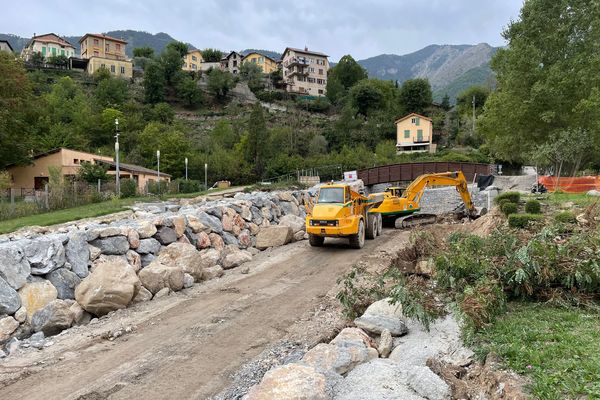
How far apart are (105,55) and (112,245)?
99614 mm

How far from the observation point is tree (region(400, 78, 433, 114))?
232ft

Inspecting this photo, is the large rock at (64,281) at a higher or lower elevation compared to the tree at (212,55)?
lower

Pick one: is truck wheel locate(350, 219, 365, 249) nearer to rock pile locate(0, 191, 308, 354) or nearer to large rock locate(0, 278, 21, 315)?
rock pile locate(0, 191, 308, 354)

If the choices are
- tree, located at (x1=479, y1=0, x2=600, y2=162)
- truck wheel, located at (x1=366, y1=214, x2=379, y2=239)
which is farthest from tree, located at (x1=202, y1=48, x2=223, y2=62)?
truck wheel, located at (x1=366, y1=214, x2=379, y2=239)

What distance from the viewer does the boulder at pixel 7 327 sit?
7.26 metres

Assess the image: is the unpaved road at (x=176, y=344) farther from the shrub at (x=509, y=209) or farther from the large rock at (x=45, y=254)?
A: the shrub at (x=509, y=209)

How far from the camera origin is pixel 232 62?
106312mm

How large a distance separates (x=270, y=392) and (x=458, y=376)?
215cm

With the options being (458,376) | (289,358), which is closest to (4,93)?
(289,358)

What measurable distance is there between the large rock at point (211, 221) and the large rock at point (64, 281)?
16.9 ft

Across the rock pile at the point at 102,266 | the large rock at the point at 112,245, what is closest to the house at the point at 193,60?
the rock pile at the point at 102,266

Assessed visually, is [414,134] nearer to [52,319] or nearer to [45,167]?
[45,167]

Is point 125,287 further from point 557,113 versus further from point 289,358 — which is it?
point 557,113

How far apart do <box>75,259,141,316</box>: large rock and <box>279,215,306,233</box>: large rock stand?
9.13 meters
